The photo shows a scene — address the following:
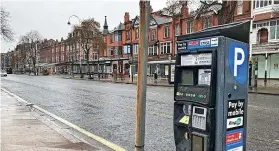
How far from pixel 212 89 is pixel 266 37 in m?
28.7

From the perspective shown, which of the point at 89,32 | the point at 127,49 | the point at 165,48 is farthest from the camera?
the point at 127,49

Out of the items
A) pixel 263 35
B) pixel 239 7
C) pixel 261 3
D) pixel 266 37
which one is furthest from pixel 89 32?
pixel 266 37

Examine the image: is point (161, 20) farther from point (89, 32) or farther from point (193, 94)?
point (193, 94)

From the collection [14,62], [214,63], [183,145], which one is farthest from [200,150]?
[14,62]

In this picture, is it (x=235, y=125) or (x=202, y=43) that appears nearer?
(x=202, y=43)

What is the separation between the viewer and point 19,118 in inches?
343

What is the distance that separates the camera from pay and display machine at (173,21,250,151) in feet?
9.58

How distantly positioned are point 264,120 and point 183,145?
6054mm

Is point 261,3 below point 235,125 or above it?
above

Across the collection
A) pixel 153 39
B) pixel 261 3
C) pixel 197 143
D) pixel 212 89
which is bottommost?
pixel 197 143

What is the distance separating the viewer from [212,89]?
290cm

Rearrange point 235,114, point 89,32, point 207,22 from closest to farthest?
point 235,114 < point 207,22 < point 89,32

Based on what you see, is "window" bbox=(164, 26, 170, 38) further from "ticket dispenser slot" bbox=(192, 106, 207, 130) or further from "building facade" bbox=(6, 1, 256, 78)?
"ticket dispenser slot" bbox=(192, 106, 207, 130)

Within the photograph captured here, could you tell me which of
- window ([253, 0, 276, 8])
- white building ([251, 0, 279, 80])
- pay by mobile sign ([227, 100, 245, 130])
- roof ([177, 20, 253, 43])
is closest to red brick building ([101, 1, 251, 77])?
window ([253, 0, 276, 8])
